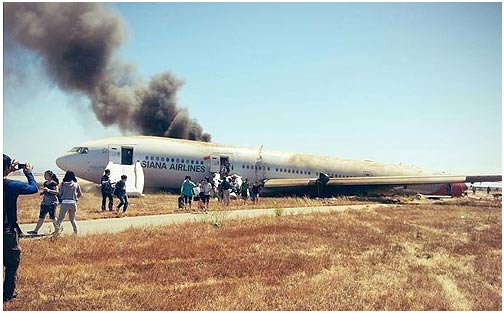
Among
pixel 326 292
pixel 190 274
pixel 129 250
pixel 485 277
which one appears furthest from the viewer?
pixel 129 250

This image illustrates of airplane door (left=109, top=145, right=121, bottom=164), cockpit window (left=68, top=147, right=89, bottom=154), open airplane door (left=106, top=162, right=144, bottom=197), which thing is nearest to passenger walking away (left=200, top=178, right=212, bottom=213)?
open airplane door (left=106, top=162, right=144, bottom=197)

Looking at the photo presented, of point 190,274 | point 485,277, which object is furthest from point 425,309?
point 190,274

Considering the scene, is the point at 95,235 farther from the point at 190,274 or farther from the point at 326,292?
the point at 326,292

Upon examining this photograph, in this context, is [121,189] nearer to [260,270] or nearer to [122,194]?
[122,194]

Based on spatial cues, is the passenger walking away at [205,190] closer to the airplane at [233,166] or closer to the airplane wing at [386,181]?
the airplane at [233,166]

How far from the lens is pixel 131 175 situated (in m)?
24.3

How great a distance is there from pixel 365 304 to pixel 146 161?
68.3ft

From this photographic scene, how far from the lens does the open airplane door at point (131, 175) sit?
23.0 metres

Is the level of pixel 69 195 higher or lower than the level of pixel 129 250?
higher

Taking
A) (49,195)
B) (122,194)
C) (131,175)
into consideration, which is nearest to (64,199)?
(49,195)

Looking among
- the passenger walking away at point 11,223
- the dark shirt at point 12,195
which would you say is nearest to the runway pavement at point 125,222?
the passenger walking away at point 11,223

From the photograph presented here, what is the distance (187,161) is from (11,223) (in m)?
20.7

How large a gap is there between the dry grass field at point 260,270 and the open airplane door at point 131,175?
11334 mm

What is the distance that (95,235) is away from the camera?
10602mm
